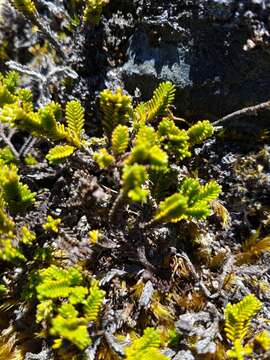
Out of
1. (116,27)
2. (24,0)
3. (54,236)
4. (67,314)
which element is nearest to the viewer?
(67,314)

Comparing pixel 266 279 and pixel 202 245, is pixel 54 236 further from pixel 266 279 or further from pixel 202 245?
pixel 266 279

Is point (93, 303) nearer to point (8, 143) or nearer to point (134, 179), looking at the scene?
point (134, 179)

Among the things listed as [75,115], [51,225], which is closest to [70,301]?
[51,225]

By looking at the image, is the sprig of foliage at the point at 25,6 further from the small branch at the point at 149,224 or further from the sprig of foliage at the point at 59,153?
the small branch at the point at 149,224

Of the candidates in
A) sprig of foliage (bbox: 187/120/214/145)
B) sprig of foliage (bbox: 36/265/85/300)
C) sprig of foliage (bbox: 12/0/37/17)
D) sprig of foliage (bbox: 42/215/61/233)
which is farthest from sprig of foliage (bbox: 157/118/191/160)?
sprig of foliage (bbox: 12/0/37/17)

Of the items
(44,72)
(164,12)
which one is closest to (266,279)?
(164,12)

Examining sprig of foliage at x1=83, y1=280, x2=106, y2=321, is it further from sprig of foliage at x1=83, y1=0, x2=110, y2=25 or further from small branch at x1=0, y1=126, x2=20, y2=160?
sprig of foliage at x1=83, y1=0, x2=110, y2=25
